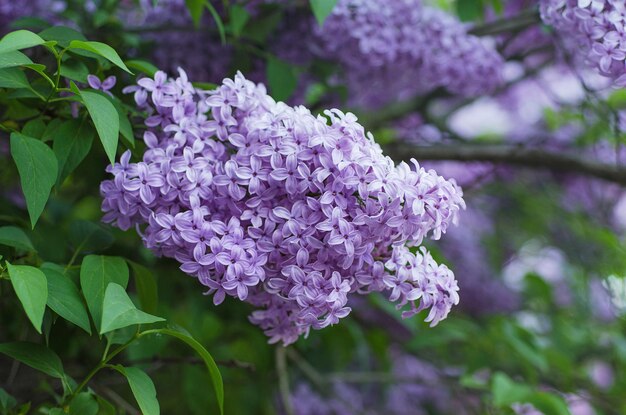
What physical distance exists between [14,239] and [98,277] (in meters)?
0.16

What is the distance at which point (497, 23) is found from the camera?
2.06 metres

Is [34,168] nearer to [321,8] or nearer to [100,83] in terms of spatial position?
[100,83]

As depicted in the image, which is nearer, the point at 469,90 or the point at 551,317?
the point at 469,90

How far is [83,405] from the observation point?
3.51 feet

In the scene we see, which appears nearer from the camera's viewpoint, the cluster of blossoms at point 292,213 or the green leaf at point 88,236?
the cluster of blossoms at point 292,213

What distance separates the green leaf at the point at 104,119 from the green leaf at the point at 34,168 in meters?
0.09

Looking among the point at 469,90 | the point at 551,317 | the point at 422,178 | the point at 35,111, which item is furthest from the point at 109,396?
the point at 551,317

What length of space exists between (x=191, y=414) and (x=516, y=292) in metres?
1.39

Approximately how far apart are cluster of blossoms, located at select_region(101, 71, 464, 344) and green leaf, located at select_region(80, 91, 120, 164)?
12cm

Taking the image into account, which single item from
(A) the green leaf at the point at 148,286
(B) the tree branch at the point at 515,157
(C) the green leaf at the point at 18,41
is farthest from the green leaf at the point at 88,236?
(B) the tree branch at the point at 515,157

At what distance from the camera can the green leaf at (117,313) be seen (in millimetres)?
903

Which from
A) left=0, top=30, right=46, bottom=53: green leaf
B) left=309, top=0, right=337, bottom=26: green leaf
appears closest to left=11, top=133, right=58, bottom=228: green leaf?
left=0, top=30, right=46, bottom=53: green leaf

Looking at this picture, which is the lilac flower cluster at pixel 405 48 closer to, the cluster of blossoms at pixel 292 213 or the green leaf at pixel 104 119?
the cluster of blossoms at pixel 292 213

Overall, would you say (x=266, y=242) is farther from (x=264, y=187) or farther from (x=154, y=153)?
(x=154, y=153)
